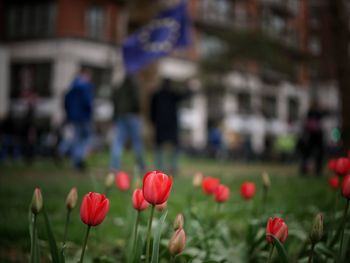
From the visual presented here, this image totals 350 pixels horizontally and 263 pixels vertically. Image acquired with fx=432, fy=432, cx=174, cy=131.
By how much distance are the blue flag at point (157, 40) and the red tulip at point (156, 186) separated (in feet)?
21.9

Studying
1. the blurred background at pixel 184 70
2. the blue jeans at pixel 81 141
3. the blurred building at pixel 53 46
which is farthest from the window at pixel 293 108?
the blue jeans at pixel 81 141

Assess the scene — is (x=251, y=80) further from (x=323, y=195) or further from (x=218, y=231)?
(x=218, y=231)

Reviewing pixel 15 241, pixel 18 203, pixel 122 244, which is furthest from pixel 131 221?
pixel 18 203

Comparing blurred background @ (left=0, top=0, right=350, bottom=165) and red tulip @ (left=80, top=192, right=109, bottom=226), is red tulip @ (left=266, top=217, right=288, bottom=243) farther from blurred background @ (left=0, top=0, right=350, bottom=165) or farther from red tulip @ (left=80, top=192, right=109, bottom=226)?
blurred background @ (left=0, top=0, right=350, bottom=165)

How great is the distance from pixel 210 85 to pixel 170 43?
50.5ft

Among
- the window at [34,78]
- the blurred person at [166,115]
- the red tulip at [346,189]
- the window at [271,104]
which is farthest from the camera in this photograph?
the window at [271,104]

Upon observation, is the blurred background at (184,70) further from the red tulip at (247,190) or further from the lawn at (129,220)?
the red tulip at (247,190)

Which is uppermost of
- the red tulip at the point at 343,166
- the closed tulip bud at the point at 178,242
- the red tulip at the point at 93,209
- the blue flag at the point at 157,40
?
the blue flag at the point at 157,40

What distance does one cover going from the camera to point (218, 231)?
194cm

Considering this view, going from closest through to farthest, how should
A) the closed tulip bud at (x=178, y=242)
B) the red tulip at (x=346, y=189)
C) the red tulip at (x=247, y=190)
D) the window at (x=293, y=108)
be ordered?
the closed tulip bud at (x=178, y=242) < the red tulip at (x=346, y=189) < the red tulip at (x=247, y=190) < the window at (x=293, y=108)

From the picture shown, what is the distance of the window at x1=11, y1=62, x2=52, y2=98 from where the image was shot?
25320mm

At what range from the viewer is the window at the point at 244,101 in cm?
3334

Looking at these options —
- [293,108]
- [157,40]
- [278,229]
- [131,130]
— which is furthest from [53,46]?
[278,229]

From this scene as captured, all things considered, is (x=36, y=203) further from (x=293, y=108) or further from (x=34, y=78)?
(x=293, y=108)
